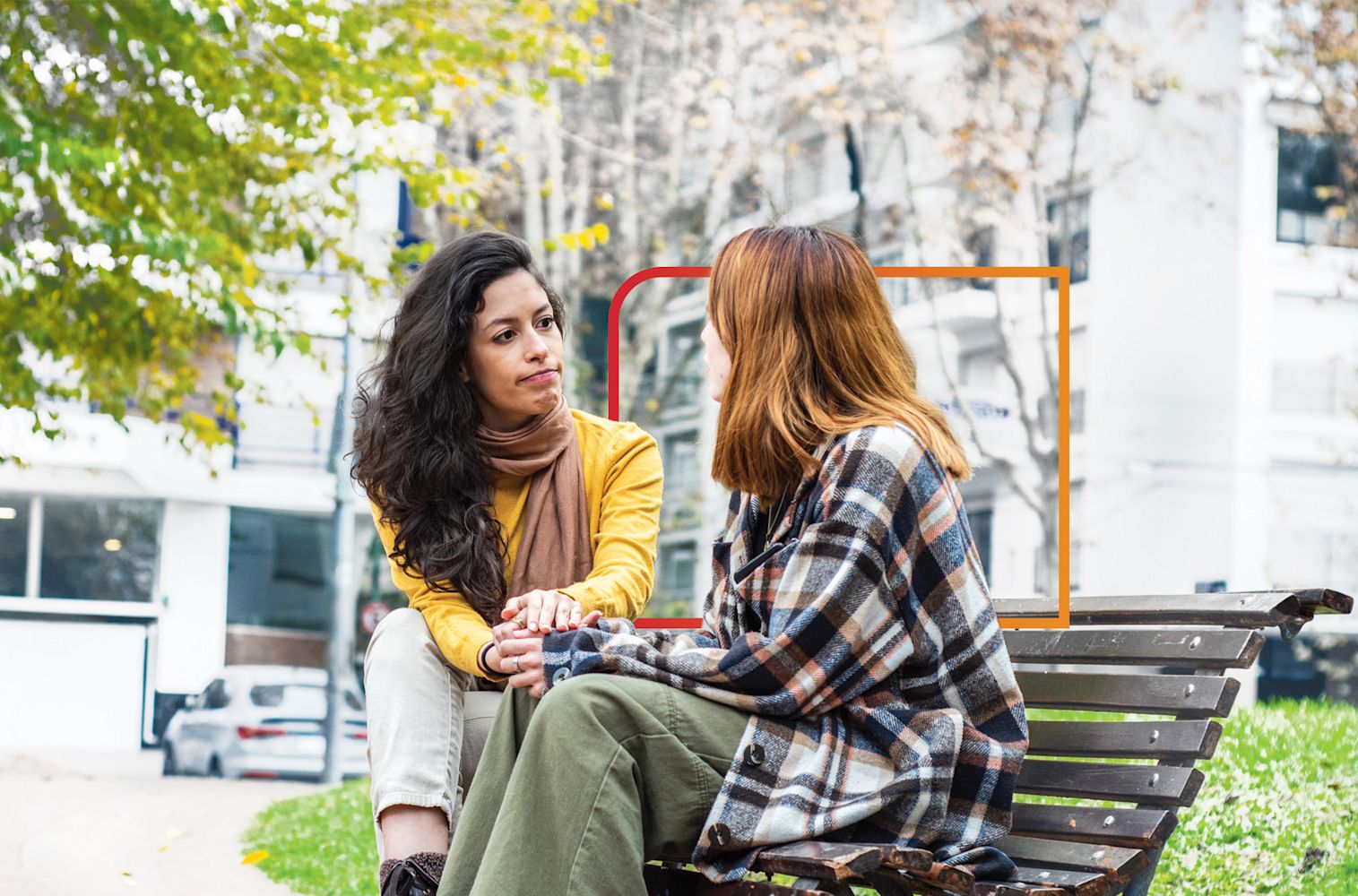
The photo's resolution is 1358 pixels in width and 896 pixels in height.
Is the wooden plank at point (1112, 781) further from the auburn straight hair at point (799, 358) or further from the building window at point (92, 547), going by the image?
the building window at point (92, 547)

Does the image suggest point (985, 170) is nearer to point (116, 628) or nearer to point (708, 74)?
point (708, 74)

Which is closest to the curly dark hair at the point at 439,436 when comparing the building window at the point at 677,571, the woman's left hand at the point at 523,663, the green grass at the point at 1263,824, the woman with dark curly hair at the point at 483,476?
the woman with dark curly hair at the point at 483,476

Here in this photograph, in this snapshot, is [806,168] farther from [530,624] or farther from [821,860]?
[821,860]

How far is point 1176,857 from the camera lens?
393 cm

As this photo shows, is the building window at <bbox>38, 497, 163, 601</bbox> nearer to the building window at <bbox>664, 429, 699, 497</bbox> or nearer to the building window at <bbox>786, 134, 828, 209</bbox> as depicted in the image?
the building window at <bbox>786, 134, 828, 209</bbox>

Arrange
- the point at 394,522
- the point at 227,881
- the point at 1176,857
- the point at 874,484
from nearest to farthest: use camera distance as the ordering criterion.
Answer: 1. the point at 874,484
2. the point at 394,522
3. the point at 1176,857
4. the point at 227,881

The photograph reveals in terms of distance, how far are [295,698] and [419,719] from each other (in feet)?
31.2

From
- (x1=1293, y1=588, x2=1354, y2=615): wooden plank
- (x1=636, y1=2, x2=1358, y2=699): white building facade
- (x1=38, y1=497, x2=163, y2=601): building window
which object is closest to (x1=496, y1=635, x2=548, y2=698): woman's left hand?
(x1=1293, y1=588, x2=1354, y2=615): wooden plank

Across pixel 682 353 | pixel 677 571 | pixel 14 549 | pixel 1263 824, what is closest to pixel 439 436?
pixel 1263 824

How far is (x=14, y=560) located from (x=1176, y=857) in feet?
27.9

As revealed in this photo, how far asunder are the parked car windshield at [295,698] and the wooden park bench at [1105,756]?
9309mm

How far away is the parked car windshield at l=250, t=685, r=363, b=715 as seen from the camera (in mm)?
11273

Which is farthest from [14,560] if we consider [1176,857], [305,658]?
[1176,857]

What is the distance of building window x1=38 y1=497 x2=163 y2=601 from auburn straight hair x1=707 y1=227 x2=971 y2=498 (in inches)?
358
